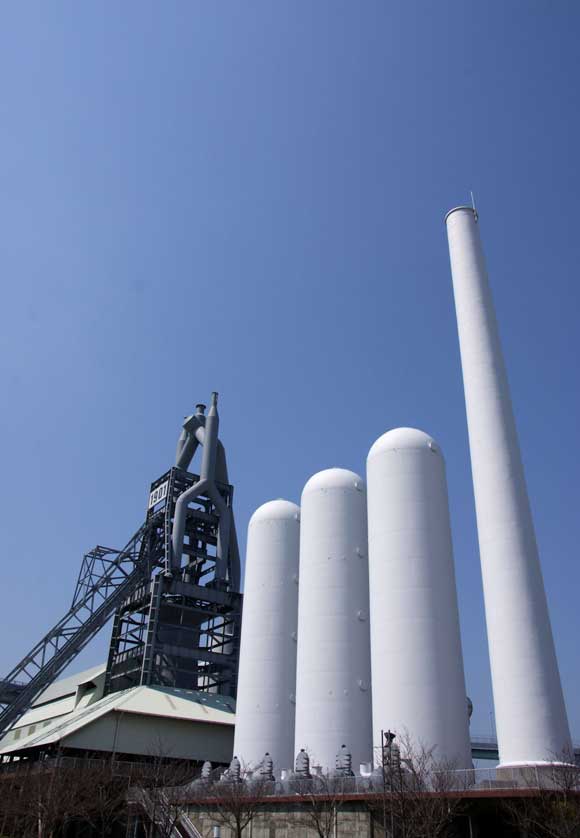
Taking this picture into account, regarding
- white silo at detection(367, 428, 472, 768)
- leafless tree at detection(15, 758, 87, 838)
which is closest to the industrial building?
white silo at detection(367, 428, 472, 768)

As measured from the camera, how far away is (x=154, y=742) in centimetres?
4934

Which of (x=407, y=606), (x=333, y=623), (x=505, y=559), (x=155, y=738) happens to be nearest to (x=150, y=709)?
(x=155, y=738)

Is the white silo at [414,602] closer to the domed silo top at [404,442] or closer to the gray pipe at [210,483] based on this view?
the domed silo top at [404,442]

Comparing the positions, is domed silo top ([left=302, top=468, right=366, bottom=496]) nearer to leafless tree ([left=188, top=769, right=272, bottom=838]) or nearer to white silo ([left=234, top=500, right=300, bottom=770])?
white silo ([left=234, top=500, right=300, bottom=770])

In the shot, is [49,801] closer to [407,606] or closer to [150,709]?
[150,709]

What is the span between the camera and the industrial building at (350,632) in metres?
34.5

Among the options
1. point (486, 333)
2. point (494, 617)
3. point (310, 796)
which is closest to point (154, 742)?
point (310, 796)

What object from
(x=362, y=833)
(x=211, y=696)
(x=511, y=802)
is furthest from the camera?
(x=211, y=696)

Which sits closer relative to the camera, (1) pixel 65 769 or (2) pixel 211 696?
(1) pixel 65 769

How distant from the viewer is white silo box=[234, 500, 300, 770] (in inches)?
1805

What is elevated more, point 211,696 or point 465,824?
point 211,696

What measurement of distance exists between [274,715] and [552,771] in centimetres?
2182

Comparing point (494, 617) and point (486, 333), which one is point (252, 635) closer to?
point (494, 617)

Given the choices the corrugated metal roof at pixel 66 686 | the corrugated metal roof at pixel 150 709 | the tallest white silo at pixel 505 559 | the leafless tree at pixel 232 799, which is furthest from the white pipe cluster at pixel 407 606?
the corrugated metal roof at pixel 66 686
